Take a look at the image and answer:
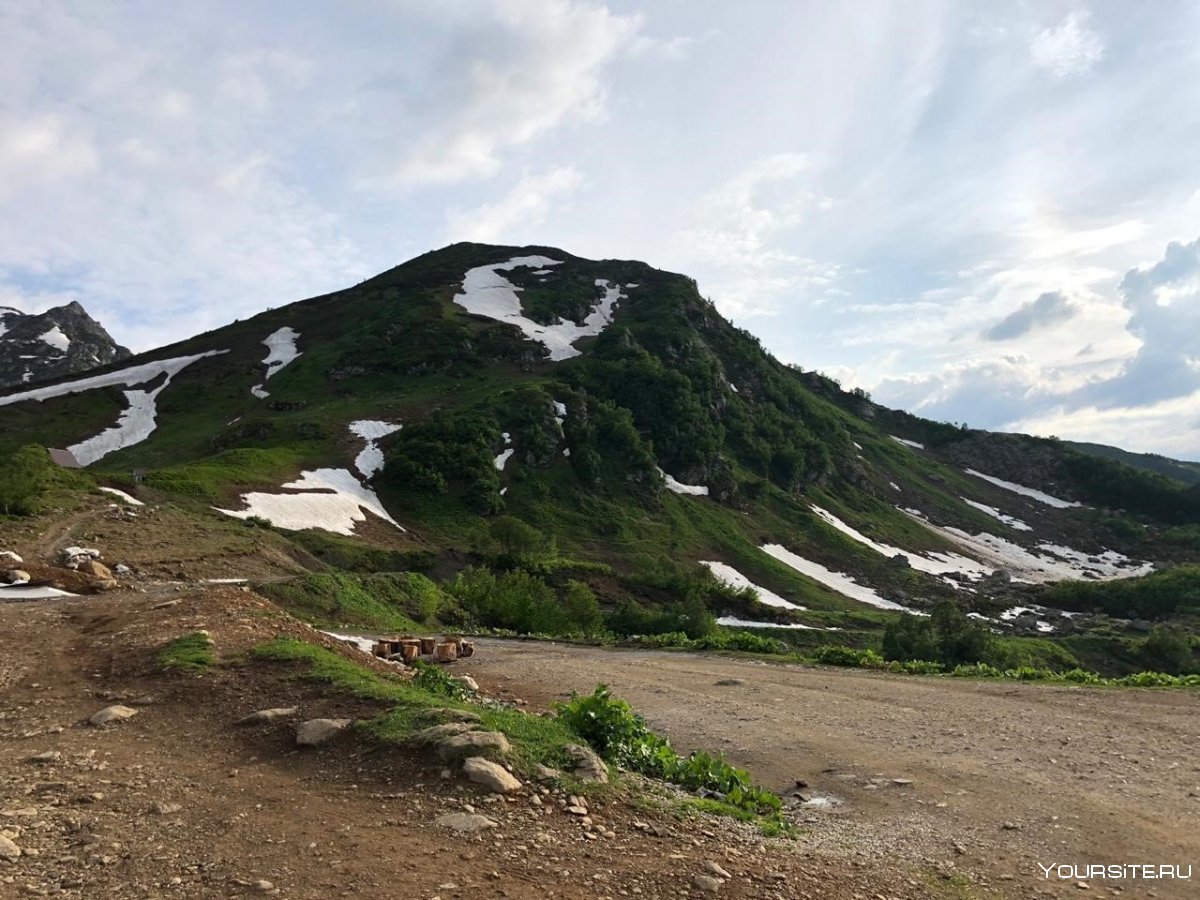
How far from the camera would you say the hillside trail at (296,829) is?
235 inches

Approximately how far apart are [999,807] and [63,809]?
35.5ft

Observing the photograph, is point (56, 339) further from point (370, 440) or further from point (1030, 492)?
point (1030, 492)

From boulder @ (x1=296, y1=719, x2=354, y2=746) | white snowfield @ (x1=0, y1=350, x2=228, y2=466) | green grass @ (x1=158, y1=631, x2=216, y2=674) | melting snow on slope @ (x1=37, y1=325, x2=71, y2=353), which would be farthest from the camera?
melting snow on slope @ (x1=37, y1=325, x2=71, y2=353)

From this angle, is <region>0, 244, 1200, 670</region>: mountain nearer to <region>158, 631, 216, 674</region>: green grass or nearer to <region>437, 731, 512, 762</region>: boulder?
<region>158, 631, 216, 674</region>: green grass

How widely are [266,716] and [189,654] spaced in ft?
11.8

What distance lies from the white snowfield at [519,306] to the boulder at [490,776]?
359ft

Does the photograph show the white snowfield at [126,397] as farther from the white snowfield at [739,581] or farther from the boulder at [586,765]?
the boulder at [586,765]

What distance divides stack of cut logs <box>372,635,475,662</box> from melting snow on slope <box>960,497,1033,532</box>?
5236 inches

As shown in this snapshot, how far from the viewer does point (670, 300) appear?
142625 millimetres

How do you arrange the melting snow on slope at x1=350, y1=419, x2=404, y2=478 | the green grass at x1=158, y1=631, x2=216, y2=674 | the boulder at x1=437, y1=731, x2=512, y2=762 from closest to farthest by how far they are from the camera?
the boulder at x1=437, y1=731, x2=512, y2=762 < the green grass at x1=158, y1=631, x2=216, y2=674 < the melting snow on slope at x1=350, y1=419, x2=404, y2=478

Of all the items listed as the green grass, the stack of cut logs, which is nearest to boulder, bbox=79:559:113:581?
the stack of cut logs

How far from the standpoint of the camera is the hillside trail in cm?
596

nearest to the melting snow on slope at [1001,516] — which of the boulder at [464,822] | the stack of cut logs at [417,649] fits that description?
the stack of cut logs at [417,649]

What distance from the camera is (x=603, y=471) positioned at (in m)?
92.9
